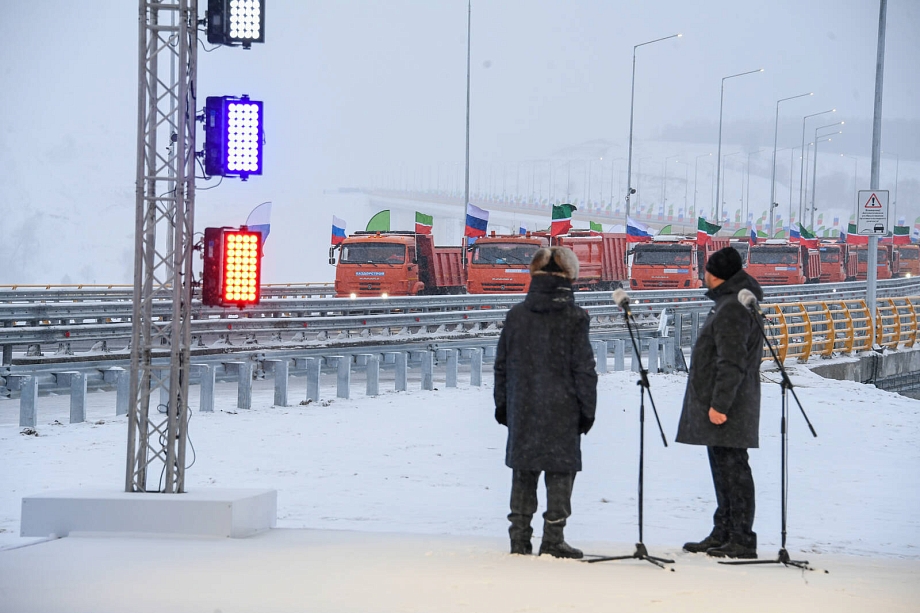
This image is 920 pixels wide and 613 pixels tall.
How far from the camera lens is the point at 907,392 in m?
28.1

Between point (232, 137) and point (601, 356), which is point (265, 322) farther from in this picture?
A: point (232, 137)

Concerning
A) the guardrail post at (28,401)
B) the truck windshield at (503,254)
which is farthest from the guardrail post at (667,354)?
the guardrail post at (28,401)

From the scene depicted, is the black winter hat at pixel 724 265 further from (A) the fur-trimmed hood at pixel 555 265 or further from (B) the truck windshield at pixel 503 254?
(B) the truck windshield at pixel 503 254

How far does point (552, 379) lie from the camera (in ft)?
20.4

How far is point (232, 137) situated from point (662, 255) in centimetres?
3163

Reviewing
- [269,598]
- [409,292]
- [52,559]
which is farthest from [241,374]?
[409,292]

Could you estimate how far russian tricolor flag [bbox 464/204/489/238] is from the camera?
35312 millimetres

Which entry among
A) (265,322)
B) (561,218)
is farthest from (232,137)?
(561,218)

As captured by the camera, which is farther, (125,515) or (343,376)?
(343,376)

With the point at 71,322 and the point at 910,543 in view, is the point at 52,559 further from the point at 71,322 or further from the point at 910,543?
the point at 71,322

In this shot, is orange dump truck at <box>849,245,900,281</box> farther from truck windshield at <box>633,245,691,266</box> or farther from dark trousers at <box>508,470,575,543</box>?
dark trousers at <box>508,470,575,543</box>

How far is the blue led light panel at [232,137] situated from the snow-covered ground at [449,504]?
214 cm

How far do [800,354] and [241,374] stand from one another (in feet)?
41.4

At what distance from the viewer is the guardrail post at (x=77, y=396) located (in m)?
13.1
